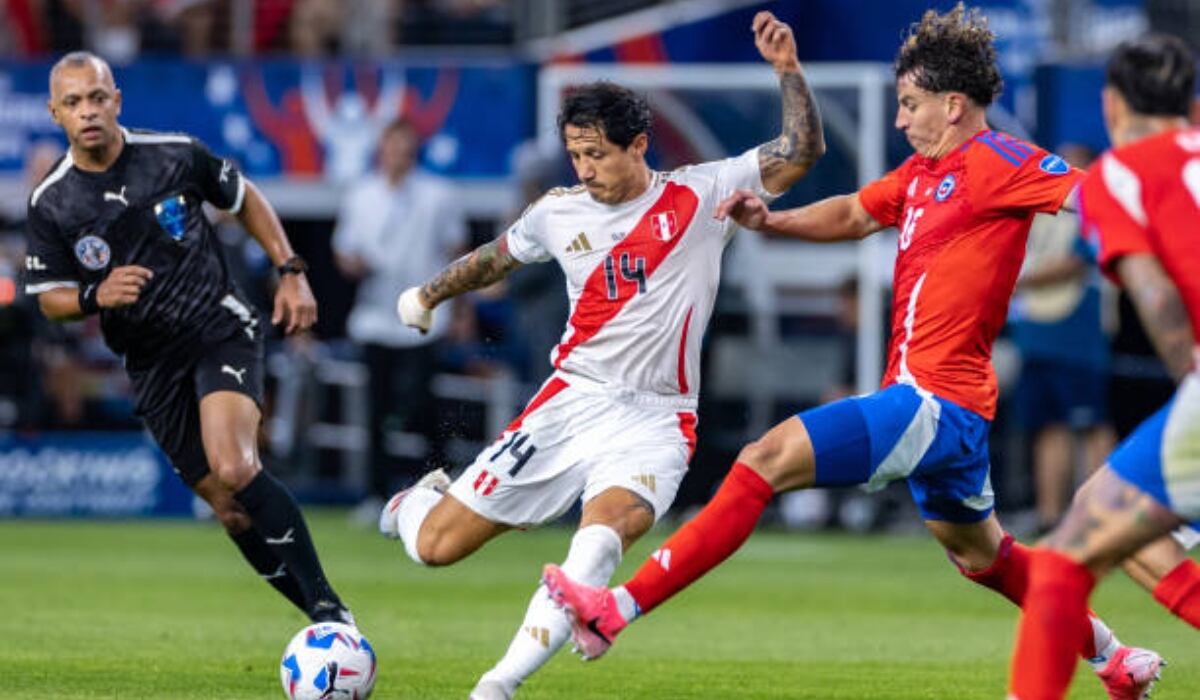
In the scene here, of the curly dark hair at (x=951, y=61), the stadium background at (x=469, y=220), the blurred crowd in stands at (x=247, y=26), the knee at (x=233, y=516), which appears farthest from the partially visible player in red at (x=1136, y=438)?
the blurred crowd in stands at (x=247, y=26)

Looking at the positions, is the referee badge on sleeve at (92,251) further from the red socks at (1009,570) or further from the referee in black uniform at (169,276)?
the red socks at (1009,570)

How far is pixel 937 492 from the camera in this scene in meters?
8.39

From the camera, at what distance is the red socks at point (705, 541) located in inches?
301

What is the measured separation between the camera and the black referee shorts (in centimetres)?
1017

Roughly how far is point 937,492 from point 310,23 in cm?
1328

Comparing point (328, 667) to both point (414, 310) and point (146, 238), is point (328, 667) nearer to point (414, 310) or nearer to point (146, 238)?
point (414, 310)

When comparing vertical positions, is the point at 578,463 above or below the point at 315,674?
above

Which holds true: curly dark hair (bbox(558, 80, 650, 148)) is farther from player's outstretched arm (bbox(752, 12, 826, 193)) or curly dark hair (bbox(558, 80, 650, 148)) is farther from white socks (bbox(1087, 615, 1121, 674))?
white socks (bbox(1087, 615, 1121, 674))

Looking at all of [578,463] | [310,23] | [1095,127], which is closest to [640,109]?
[578,463]

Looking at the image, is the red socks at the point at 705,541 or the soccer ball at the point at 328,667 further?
the soccer ball at the point at 328,667

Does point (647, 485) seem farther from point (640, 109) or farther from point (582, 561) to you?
point (640, 109)

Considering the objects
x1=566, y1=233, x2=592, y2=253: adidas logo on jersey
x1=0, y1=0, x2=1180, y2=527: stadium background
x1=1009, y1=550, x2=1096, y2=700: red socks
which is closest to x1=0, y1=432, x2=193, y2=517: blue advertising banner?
x1=0, y1=0, x2=1180, y2=527: stadium background

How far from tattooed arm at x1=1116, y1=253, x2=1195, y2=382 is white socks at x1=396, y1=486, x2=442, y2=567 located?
11.0 feet

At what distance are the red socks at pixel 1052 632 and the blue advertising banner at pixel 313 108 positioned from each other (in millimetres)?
12992
